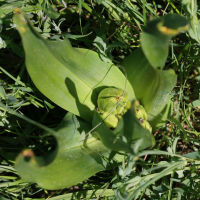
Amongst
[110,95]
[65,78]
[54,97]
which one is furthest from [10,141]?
[110,95]

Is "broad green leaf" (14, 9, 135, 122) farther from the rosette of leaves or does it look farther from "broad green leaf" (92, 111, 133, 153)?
"broad green leaf" (92, 111, 133, 153)

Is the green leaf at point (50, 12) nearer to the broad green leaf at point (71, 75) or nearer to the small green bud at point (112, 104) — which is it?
the broad green leaf at point (71, 75)

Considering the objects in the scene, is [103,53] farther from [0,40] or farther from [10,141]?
[10,141]

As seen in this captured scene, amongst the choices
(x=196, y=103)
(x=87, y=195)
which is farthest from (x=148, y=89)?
(x=87, y=195)

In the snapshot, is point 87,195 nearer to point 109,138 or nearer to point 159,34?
point 109,138

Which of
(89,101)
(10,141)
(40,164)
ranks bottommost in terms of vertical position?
(10,141)

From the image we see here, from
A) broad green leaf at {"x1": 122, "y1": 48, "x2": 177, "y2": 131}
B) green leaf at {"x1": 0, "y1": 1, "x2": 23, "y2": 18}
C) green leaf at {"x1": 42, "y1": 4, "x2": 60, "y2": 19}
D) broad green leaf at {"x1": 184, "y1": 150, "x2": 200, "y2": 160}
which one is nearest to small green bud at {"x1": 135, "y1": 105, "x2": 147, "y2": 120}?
broad green leaf at {"x1": 122, "y1": 48, "x2": 177, "y2": 131}
